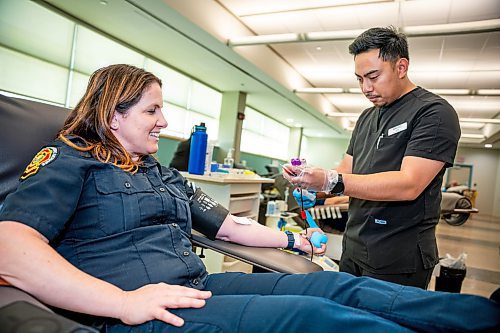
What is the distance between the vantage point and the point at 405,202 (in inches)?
47.3

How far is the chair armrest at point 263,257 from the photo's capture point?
1.02m

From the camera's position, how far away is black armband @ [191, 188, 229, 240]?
1162mm

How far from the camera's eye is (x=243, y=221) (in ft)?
4.03

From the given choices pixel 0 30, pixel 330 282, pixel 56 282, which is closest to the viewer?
pixel 56 282

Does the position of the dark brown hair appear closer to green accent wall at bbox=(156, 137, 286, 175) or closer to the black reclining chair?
the black reclining chair

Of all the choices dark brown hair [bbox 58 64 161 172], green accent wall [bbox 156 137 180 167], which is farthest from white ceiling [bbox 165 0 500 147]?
dark brown hair [bbox 58 64 161 172]

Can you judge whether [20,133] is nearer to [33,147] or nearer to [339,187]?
[33,147]

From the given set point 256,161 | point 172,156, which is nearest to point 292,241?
point 172,156

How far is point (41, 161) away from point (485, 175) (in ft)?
52.2

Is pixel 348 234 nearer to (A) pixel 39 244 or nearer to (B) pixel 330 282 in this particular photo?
(B) pixel 330 282

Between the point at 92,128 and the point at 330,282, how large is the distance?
2.64 feet

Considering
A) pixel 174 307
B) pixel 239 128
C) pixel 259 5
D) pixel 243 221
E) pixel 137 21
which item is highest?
pixel 259 5

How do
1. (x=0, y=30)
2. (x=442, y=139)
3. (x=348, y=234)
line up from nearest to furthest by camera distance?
1. (x=442, y=139)
2. (x=348, y=234)
3. (x=0, y=30)

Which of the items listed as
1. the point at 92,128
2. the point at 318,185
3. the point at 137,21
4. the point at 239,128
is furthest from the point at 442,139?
the point at 239,128
